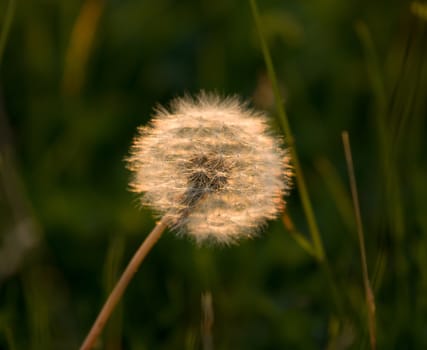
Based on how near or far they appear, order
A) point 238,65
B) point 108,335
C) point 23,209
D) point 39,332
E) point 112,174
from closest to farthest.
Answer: point 39,332, point 108,335, point 23,209, point 112,174, point 238,65

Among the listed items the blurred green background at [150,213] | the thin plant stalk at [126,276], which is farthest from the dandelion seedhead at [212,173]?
the blurred green background at [150,213]

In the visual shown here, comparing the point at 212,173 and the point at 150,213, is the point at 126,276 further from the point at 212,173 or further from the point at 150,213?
the point at 150,213

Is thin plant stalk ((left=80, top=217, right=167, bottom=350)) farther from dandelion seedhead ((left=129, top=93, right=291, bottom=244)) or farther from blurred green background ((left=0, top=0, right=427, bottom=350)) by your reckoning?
blurred green background ((left=0, top=0, right=427, bottom=350))

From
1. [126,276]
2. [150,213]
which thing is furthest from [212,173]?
[150,213]

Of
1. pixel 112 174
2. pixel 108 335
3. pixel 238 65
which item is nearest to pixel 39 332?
pixel 108 335

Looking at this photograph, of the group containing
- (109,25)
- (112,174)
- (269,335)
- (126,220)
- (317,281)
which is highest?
(109,25)

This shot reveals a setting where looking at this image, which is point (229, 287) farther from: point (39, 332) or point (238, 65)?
point (238, 65)

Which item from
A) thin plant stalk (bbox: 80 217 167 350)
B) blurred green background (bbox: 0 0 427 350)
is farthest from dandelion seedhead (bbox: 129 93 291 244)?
blurred green background (bbox: 0 0 427 350)
